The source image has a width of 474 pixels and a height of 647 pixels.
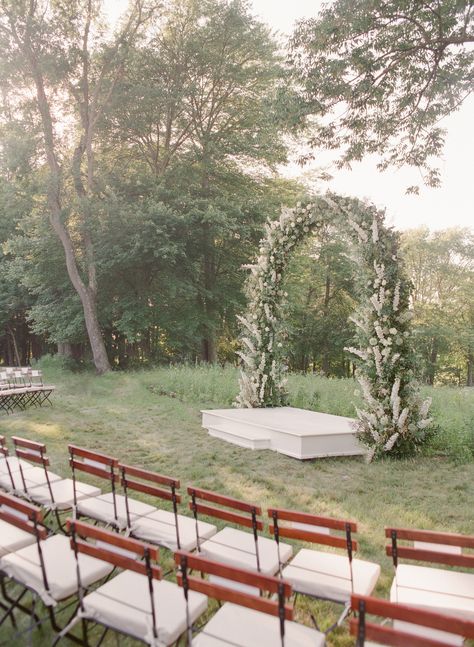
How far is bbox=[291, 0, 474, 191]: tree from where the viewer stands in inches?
384

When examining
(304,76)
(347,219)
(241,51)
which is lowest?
(347,219)

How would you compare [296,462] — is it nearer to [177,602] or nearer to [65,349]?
[177,602]

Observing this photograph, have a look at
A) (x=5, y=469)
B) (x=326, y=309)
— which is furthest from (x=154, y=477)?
(x=326, y=309)

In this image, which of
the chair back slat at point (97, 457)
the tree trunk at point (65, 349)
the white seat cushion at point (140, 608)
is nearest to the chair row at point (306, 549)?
the chair back slat at point (97, 457)

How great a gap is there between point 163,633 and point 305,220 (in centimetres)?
845

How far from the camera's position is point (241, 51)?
74.8 ft

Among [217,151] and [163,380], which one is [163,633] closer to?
[163,380]

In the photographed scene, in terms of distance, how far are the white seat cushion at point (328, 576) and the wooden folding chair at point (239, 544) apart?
0.61ft

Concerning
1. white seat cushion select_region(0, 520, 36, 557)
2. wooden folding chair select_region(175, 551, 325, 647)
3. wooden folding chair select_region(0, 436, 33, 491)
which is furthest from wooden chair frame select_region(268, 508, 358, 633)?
wooden folding chair select_region(0, 436, 33, 491)

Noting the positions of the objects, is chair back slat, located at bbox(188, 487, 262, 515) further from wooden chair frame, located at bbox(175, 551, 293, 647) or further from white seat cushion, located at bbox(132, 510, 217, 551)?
wooden chair frame, located at bbox(175, 551, 293, 647)

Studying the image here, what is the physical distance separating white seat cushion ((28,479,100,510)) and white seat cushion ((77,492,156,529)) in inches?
6.0

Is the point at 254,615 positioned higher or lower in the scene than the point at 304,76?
lower

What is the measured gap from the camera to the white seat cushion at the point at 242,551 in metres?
3.66

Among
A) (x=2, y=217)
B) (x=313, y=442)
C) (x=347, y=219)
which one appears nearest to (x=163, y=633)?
(x=313, y=442)
